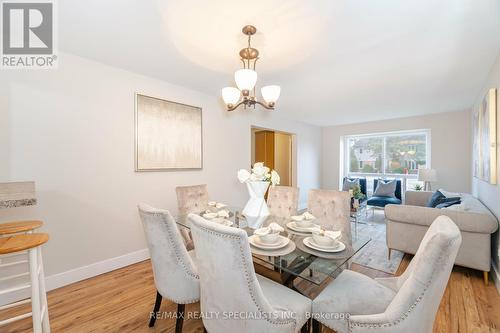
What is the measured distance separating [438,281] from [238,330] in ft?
2.95

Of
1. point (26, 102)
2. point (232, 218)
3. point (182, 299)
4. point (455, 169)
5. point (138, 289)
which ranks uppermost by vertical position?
point (26, 102)

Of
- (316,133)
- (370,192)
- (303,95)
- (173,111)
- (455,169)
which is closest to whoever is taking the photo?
(173,111)

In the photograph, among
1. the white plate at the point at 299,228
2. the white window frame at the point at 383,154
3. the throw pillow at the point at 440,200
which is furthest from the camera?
the white window frame at the point at 383,154

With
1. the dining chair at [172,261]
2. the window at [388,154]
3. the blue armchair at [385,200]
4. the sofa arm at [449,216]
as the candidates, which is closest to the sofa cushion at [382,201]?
the blue armchair at [385,200]

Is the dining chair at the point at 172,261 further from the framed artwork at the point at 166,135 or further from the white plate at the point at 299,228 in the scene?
the framed artwork at the point at 166,135

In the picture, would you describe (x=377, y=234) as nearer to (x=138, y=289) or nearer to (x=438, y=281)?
(x=438, y=281)

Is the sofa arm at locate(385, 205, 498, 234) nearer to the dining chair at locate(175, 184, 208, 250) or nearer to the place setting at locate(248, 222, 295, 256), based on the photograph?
the place setting at locate(248, 222, 295, 256)

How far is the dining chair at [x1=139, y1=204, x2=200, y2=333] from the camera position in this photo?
129cm

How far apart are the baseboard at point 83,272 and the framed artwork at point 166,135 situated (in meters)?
1.09

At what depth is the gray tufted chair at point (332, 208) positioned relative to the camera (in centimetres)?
201

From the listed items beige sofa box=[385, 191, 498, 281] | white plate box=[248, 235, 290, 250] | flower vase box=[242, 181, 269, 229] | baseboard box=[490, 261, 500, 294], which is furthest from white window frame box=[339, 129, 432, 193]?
white plate box=[248, 235, 290, 250]

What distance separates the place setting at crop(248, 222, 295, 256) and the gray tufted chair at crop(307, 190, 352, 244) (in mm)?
790

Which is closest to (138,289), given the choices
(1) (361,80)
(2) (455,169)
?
(1) (361,80)

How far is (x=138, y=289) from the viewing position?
206 cm
